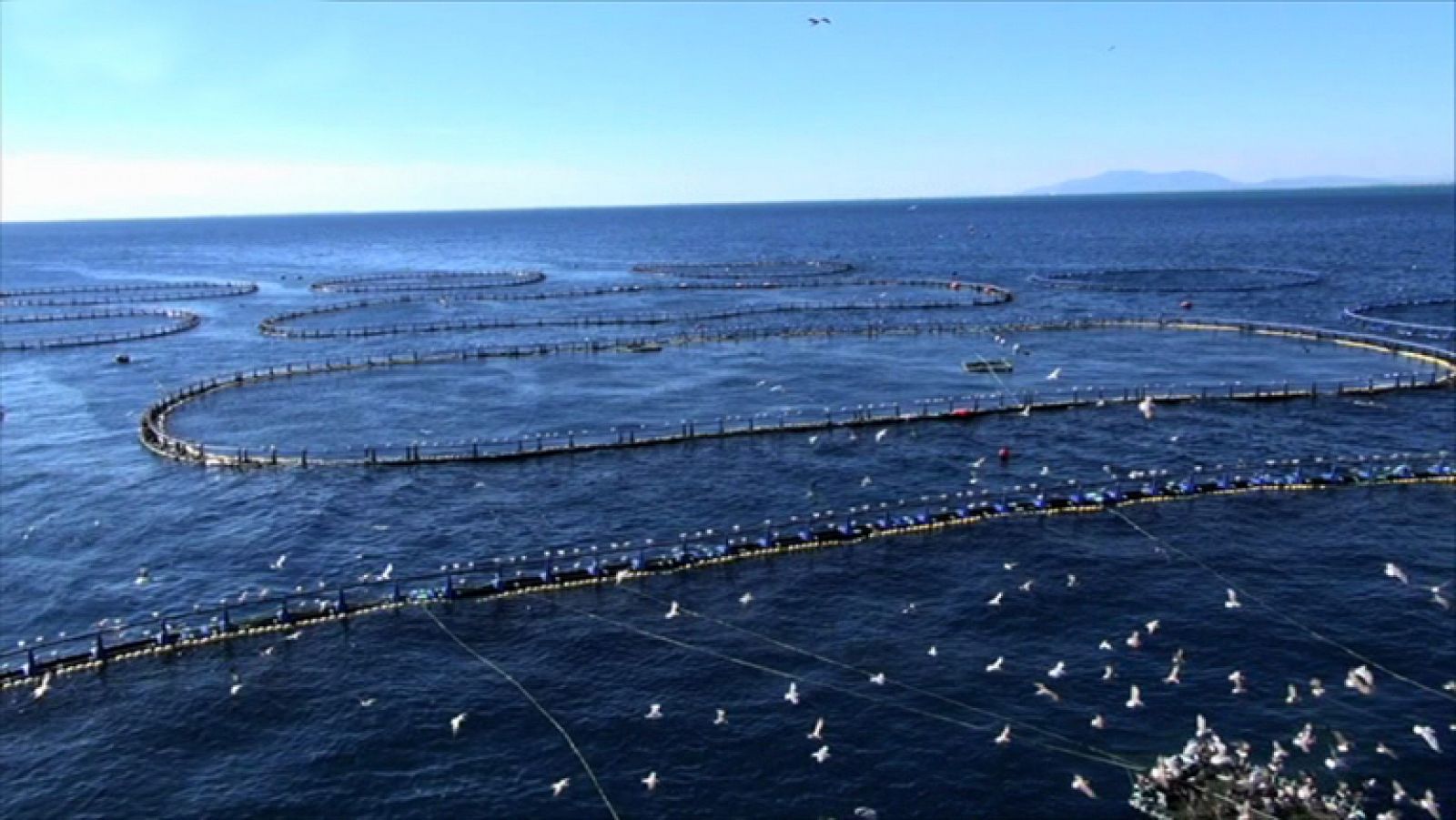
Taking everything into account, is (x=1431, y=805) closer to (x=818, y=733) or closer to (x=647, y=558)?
(x=818, y=733)

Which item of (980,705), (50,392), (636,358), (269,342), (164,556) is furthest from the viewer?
(269,342)

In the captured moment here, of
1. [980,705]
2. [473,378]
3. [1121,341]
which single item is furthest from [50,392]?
[1121,341]

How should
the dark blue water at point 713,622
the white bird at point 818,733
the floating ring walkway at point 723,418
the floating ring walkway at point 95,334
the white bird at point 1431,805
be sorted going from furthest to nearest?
the floating ring walkway at point 95,334, the floating ring walkway at point 723,418, the white bird at point 818,733, the dark blue water at point 713,622, the white bird at point 1431,805

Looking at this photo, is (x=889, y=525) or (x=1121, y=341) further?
(x=1121, y=341)

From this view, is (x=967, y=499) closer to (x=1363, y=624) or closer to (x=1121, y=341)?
(x=1363, y=624)

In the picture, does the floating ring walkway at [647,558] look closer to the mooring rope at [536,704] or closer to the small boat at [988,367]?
the mooring rope at [536,704]

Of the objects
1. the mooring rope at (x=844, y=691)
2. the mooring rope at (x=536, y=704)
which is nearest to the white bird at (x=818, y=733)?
the mooring rope at (x=844, y=691)
